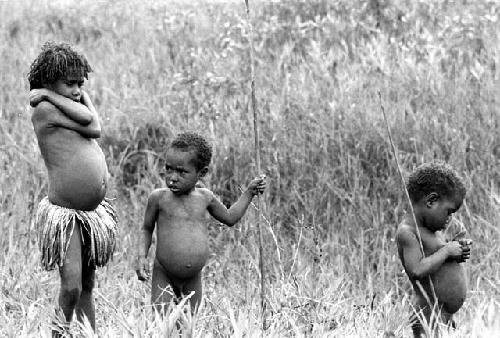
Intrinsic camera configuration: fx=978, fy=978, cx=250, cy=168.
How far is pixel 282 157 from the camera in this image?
6.51 meters

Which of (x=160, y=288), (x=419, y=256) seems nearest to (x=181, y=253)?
(x=160, y=288)

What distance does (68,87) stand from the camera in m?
4.38

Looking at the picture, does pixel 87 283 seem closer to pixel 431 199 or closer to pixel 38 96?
pixel 38 96

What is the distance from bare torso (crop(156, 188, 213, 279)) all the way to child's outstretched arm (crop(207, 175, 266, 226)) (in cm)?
6

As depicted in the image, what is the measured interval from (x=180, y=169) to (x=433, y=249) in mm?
1188

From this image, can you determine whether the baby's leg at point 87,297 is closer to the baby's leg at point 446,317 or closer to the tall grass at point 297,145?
the tall grass at point 297,145

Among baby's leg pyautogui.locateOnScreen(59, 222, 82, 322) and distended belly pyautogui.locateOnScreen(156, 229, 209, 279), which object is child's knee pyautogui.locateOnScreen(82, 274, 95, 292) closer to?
baby's leg pyautogui.locateOnScreen(59, 222, 82, 322)

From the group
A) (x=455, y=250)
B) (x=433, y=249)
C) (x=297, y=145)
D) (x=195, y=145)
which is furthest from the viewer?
(x=297, y=145)

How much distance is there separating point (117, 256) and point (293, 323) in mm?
2019

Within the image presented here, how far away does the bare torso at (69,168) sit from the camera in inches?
170

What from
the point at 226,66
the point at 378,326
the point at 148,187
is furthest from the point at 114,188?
the point at 378,326

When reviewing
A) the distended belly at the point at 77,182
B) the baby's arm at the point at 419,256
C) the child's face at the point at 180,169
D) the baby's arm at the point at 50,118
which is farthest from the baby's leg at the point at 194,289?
the baby's arm at the point at 419,256

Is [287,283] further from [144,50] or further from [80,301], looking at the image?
[144,50]

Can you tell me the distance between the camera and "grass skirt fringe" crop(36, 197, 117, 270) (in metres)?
4.30
